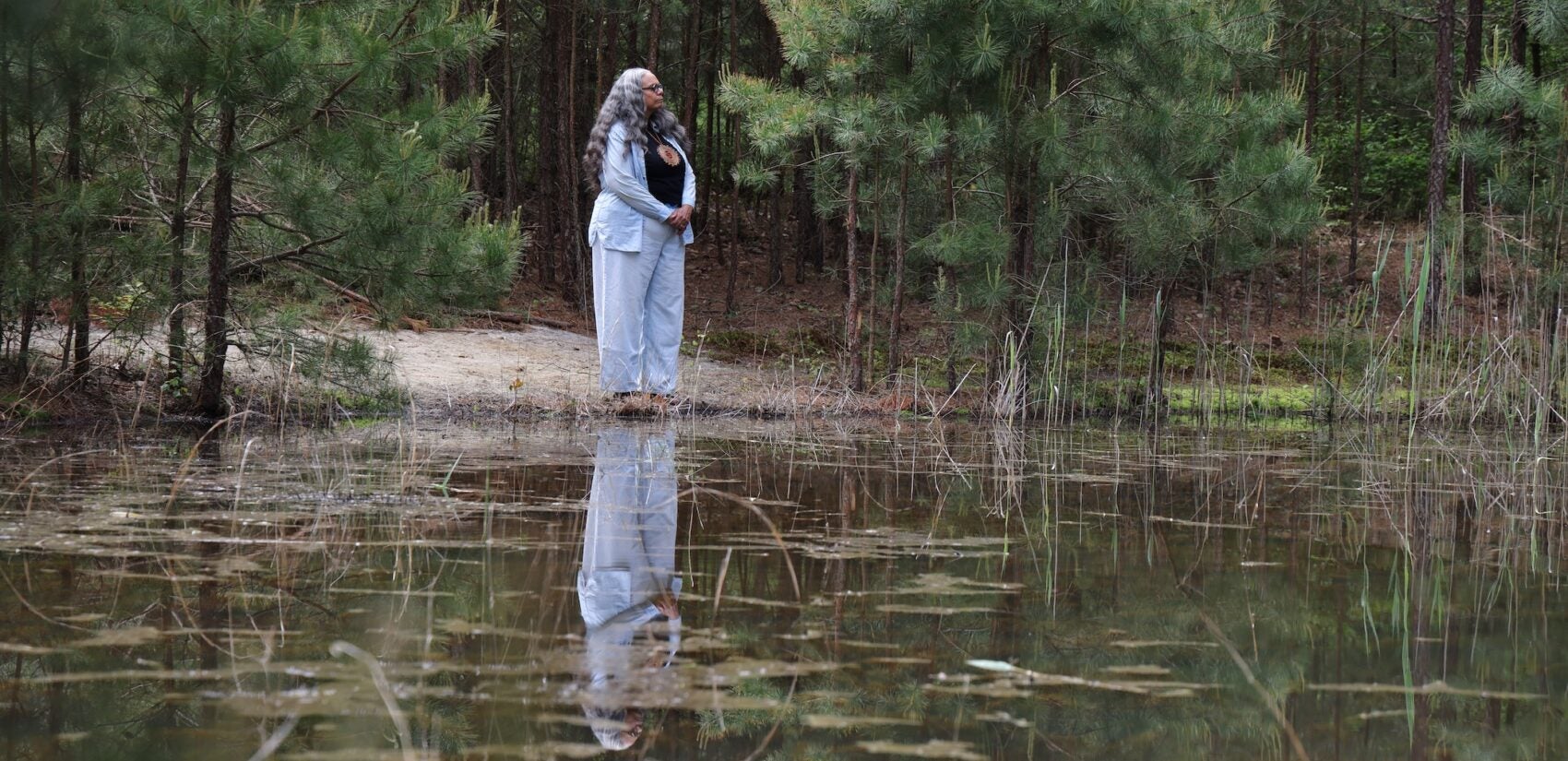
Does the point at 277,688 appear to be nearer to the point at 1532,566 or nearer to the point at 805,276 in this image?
the point at 1532,566

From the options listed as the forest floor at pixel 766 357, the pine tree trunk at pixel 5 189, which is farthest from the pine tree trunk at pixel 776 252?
the pine tree trunk at pixel 5 189

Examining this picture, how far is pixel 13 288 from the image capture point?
20.3 ft

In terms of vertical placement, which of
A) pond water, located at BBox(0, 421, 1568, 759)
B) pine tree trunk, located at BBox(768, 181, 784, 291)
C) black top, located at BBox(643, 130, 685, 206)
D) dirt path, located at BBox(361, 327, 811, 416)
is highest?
pine tree trunk, located at BBox(768, 181, 784, 291)

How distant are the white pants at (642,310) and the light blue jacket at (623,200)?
0.06 m

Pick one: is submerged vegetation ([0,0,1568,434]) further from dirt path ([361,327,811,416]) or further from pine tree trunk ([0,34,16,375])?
dirt path ([361,327,811,416])

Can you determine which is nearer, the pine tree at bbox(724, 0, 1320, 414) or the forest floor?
the forest floor

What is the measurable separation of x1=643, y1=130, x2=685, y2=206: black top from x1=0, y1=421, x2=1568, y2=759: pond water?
9.53ft

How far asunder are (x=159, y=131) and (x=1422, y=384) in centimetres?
848

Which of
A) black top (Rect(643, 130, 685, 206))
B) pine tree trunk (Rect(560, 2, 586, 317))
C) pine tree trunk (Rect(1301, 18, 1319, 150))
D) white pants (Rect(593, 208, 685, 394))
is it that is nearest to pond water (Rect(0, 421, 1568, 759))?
white pants (Rect(593, 208, 685, 394))

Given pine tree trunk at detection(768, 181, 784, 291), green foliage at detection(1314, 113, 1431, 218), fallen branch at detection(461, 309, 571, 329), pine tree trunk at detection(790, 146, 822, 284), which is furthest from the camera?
green foliage at detection(1314, 113, 1431, 218)

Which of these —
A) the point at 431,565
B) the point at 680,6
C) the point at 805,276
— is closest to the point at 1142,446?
the point at 431,565

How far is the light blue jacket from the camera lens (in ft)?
26.0

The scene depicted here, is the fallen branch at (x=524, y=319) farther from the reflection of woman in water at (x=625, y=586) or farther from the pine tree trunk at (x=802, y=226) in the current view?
the reflection of woman in water at (x=625, y=586)

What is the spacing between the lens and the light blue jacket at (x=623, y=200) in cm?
794
